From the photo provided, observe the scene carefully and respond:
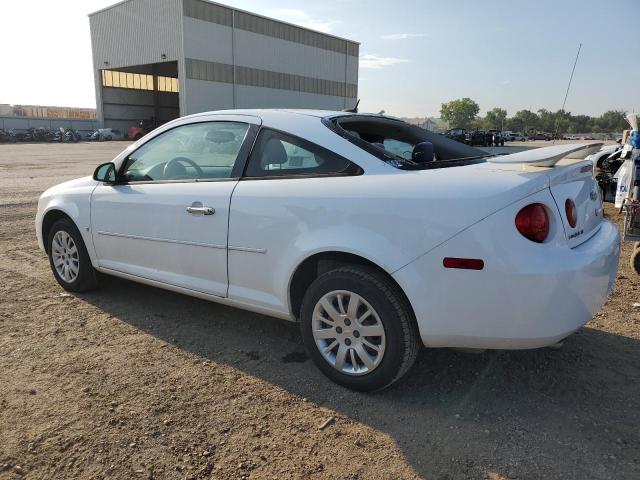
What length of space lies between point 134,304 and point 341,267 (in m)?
2.30

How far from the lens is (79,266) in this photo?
4.43 meters

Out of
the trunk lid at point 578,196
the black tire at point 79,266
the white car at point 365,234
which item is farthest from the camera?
the black tire at point 79,266

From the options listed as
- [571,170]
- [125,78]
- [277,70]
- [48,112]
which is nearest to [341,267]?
[571,170]

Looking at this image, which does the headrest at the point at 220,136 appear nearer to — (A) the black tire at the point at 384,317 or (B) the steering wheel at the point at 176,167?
(B) the steering wheel at the point at 176,167

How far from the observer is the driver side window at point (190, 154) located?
350 cm

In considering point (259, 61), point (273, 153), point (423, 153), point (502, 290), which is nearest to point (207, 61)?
point (259, 61)

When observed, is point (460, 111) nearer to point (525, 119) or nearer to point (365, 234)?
point (525, 119)

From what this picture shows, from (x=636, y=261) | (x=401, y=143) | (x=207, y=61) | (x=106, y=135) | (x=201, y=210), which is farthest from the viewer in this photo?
(x=106, y=135)

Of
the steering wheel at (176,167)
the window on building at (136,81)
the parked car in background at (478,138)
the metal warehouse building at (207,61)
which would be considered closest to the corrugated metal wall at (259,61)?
the metal warehouse building at (207,61)

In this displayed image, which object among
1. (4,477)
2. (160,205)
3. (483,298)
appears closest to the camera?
(4,477)

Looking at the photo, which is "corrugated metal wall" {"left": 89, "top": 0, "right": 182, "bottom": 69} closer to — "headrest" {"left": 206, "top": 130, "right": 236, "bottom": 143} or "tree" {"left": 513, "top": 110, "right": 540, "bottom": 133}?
"headrest" {"left": 206, "top": 130, "right": 236, "bottom": 143}

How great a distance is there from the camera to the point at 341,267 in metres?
2.83

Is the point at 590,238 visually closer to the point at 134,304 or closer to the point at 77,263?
the point at 134,304

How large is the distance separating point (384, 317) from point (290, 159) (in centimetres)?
116
